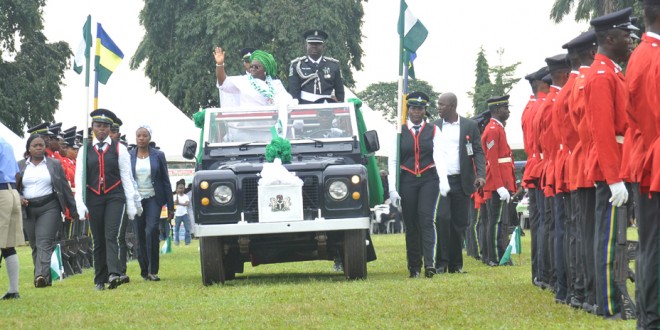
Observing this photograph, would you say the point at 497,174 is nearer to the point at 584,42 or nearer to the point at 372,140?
the point at 372,140

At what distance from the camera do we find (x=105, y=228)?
51.1 feet

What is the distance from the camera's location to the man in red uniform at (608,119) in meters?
8.72

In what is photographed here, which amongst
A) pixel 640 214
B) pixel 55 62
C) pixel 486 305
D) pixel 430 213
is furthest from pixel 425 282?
pixel 55 62

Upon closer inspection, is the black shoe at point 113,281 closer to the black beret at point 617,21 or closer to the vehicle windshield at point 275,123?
the vehicle windshield at point 275,123

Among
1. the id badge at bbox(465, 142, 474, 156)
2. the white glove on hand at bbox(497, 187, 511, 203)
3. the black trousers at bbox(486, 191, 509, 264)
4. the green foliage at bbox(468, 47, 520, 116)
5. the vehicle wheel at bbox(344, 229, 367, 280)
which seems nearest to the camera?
the vehicle wheel at bbox(344, 229, 367, 280)

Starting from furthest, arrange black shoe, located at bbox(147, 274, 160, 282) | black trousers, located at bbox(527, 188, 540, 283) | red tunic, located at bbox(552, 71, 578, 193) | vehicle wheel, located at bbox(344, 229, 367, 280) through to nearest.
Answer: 1. black shoe, located at bbox(147, 274, 160, 282)
2. vehicle wheel, located at bbox(344, 229, 367, 280)
3. black trousers, located at bbox(527, 188, 540, 283)
4. red tunic, located at bbox(552, 71, 578, 193)

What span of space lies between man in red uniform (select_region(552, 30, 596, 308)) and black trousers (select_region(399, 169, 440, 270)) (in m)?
4.75

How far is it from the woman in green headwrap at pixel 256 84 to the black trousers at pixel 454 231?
2375 millimetres

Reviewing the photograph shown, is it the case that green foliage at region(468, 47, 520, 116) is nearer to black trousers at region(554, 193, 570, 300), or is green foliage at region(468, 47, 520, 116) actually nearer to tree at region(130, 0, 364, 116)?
tree at region(130, 0, 364, 116)

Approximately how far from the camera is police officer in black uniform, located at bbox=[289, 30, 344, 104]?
668 inches

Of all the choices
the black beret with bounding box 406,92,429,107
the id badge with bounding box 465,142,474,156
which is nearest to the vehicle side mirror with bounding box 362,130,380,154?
the black beret with bounding box 406,92,429,107

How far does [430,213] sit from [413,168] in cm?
58

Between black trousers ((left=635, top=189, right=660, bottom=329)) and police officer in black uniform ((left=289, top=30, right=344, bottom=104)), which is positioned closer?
black trousers ((left=635, top=189, right=660, bottom=329))

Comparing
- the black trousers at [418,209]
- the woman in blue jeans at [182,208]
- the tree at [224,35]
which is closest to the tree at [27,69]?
the tree at [224,35]
